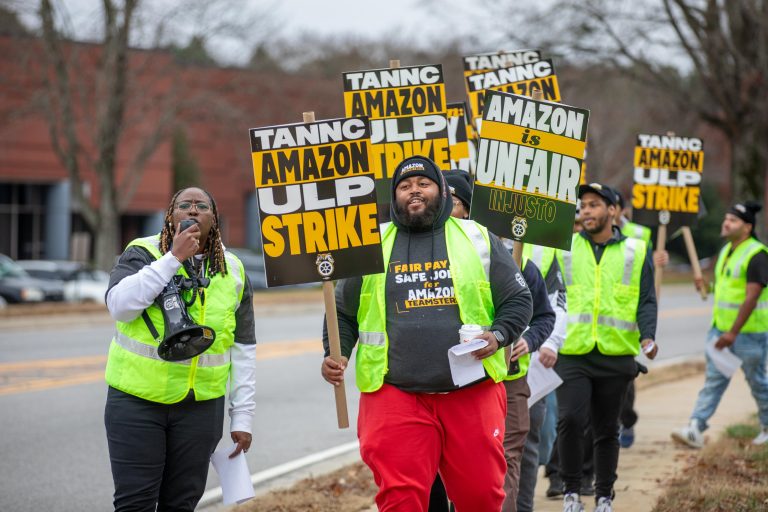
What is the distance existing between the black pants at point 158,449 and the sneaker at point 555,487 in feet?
10.6

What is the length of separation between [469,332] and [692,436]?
512 centimetres

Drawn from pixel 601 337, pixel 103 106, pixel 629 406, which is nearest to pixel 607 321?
pixel 601 337

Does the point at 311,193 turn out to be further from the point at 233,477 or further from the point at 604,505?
the point at 604,505

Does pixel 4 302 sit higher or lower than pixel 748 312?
higher

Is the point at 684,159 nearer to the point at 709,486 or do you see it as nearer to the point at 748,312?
the point at 748,312

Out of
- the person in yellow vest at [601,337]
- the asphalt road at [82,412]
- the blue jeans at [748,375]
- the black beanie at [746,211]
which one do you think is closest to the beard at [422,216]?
the person in yellow vest at [601,337]

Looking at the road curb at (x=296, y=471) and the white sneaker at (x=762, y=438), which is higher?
the road curb at (x=296, y=471)

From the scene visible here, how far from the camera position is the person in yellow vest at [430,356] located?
4789 millimetres

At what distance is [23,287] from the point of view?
30.1 meters

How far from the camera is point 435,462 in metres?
4.88

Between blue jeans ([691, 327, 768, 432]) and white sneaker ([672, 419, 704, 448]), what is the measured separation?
152 mm

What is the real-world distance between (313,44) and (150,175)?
14.8 metres

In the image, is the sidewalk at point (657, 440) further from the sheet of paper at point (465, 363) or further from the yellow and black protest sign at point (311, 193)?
the sheet of paper at point (465, 363)

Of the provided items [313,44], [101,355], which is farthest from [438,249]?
[313,44]
